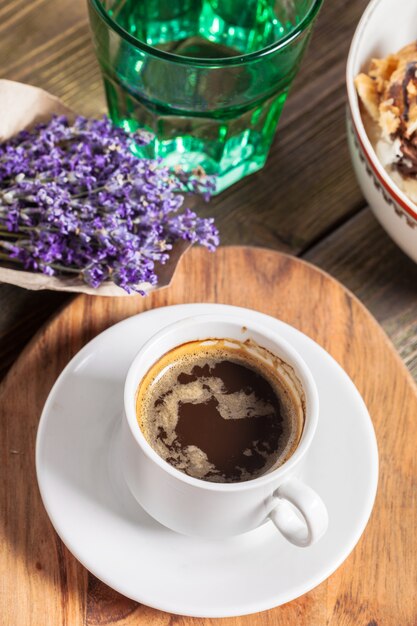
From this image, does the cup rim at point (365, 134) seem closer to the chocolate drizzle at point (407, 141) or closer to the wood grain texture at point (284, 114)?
the chocolate drizzle at point (407, 141)

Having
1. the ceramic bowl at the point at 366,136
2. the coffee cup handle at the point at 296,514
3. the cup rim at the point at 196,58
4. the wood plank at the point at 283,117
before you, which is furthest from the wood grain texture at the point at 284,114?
the coffee cup handle at the point at 296,514

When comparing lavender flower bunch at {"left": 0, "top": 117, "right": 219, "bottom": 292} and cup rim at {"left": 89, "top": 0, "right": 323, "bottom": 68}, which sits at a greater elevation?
cup rim at {"left": 89, "top": 0, "right": 323, "bottom": 68}

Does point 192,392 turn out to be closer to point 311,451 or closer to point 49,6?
point 311,451

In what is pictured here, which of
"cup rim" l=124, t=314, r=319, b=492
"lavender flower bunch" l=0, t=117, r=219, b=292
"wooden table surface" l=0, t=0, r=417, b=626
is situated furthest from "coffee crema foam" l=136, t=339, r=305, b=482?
"wooden table surface" l=0, t=0, r=417, b=626

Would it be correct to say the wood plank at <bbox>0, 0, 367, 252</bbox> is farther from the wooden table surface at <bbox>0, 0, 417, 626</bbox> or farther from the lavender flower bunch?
the lavender flower bunch

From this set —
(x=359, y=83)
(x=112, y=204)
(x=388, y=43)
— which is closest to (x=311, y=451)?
(x=112, y=204)

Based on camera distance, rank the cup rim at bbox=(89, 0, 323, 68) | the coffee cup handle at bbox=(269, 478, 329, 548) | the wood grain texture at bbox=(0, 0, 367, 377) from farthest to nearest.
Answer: the wood grain texture at bbox=(0, 0, 367, 377) → the cup rim at bbox=(89, 0, 323, 68) → the coffee cup handle at bbox=(269, 478, 329, 548)
